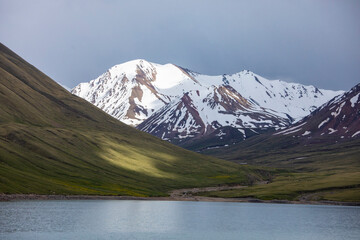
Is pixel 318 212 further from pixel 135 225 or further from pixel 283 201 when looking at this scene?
pixel 135 225

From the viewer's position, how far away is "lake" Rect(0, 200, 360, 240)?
87500 mm

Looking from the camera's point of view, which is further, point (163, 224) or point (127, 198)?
point (127, 198)

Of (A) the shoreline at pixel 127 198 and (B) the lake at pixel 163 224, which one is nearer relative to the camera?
(B) the lake at pixel 163 224

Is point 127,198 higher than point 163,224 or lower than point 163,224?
higher

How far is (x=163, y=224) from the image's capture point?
10706cm

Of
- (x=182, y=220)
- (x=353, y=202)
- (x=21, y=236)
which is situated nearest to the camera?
(x=21, y=236)

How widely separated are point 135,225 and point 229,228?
20.8 m

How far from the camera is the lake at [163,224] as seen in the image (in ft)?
287

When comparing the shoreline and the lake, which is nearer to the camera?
the lake

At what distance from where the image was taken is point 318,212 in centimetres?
15112

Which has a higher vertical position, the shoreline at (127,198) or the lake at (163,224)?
the shoreline at (127,198)

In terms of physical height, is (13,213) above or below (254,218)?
below

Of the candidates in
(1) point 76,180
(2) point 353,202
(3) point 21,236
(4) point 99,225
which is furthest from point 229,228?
(1) point 76,180

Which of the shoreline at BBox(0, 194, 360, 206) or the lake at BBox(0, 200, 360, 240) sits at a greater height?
the shoreline at BBox(0, 194, 360, 206)
